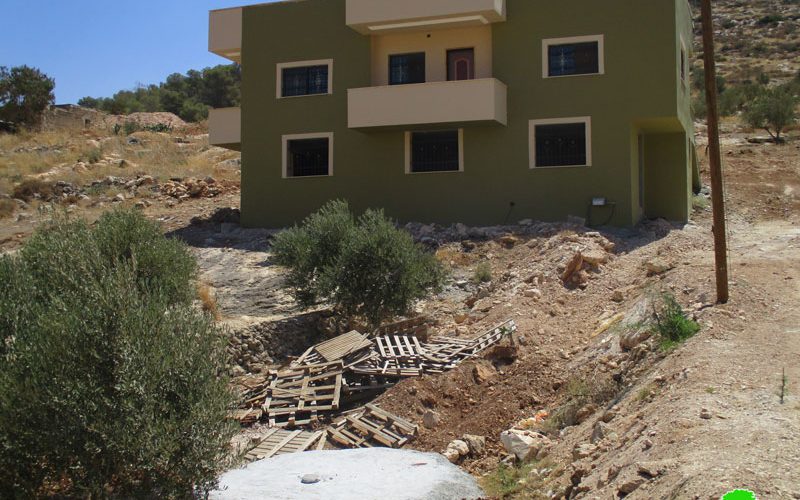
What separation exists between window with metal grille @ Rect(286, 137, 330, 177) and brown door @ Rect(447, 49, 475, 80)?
14.6 ft

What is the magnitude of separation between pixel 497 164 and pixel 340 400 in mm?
11060

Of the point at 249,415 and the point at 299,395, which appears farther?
the point at 299,395

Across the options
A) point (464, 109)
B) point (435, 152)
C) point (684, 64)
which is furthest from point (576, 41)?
point (435, 152)

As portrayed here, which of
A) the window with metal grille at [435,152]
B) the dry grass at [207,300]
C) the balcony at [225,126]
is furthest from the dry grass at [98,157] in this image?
the dry grass at [207,300]

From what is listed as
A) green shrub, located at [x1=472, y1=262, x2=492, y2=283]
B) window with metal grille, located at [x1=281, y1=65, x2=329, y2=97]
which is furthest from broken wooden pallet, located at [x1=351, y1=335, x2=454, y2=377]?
window with metal grille, located at [x1=281, y1=65, x2=329, y2=97]

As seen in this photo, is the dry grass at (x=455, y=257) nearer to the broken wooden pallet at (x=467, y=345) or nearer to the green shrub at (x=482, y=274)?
the green shrub at (x=482, y=274)

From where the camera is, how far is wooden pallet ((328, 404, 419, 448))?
12.2m

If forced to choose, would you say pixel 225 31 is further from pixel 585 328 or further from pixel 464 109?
pixel 585 328

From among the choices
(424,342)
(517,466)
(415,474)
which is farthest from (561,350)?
(415,474)

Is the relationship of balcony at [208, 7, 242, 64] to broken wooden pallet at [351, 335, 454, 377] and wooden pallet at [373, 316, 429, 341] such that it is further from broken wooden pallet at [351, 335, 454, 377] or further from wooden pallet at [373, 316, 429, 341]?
broken wooden pallet at [351, 335, 454, 377]

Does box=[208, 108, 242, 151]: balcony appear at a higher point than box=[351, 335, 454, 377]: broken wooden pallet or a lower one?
higher

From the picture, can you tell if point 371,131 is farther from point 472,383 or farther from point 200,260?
point 472,383

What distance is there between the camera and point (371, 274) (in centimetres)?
1722

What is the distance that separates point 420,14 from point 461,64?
2.11 meters
